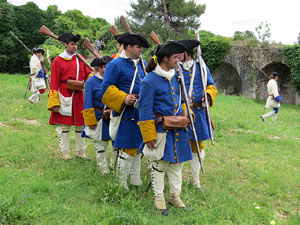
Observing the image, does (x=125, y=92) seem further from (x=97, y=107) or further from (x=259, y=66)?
(x=259, y=66)

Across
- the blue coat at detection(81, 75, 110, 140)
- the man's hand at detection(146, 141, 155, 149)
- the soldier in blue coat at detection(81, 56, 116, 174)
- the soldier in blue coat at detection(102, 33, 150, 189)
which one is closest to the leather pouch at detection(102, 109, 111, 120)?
the soldier in blue coat at detection(81, 56, 116, 174)

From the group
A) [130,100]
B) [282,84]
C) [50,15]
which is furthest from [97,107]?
[50,15]

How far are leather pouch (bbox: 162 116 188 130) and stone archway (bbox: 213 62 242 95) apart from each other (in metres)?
24.8

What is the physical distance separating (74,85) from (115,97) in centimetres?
201

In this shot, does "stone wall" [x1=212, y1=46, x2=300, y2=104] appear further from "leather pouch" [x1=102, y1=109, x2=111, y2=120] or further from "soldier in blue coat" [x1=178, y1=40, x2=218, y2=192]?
"leather pouch" [x1=102, y1=109, x2=111, y2=120]

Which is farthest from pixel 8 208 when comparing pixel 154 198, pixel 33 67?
pixel 33 67

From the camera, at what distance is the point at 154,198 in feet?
13.4

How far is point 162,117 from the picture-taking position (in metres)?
3.82

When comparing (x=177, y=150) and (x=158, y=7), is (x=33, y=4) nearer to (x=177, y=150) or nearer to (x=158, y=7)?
(x=158, y=7)

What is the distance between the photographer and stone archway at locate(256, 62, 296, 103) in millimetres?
24703

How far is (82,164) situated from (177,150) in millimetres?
2579

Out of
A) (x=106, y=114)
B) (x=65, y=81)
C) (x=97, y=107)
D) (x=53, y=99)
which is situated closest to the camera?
(x=106, y=114)

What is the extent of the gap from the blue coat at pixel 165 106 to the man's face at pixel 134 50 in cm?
68

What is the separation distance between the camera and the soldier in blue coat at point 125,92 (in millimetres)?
Result: 4289
